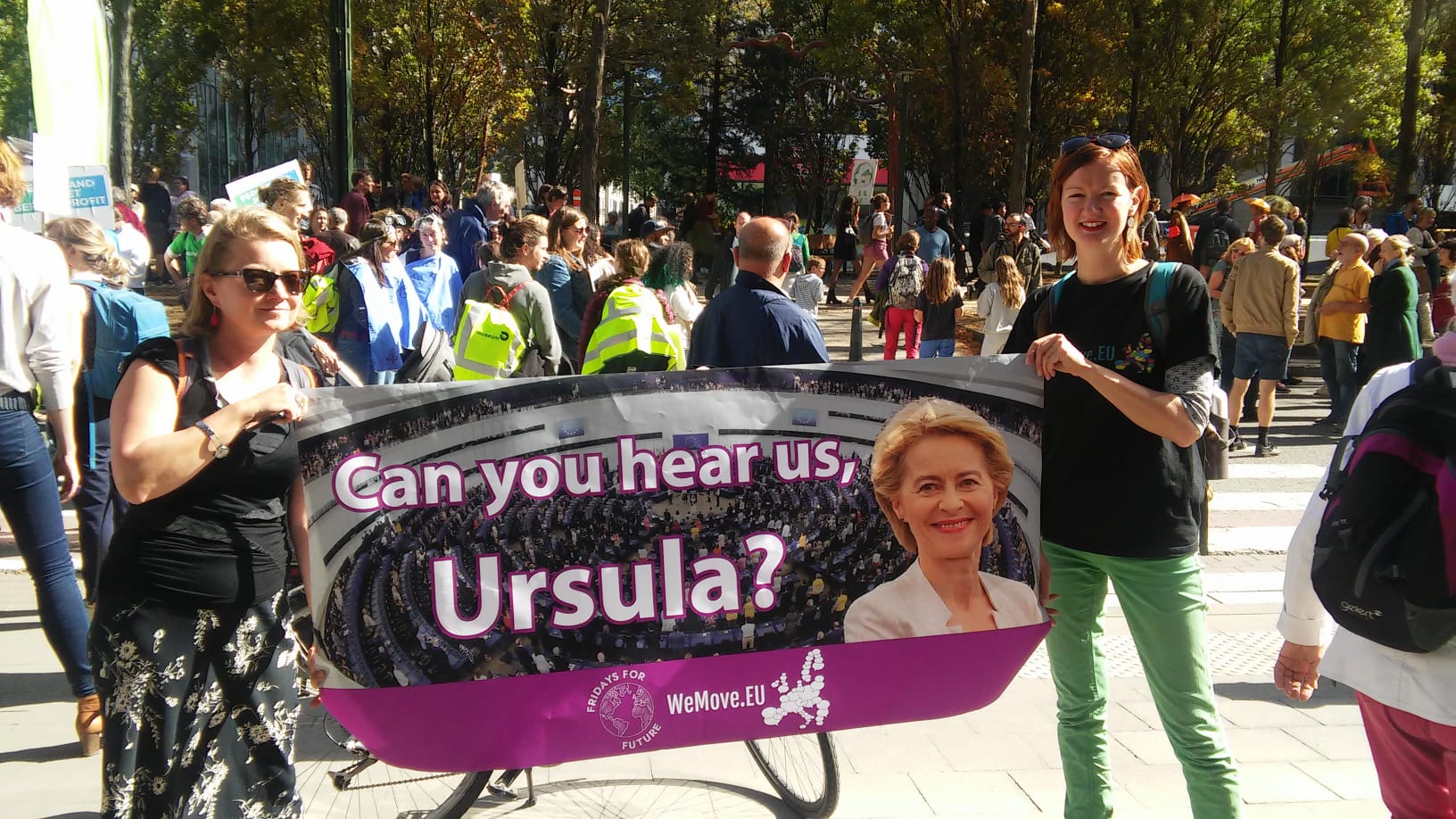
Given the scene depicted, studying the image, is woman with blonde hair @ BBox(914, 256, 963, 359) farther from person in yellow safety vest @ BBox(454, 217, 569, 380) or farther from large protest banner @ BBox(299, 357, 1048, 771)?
large protest banner @ BBox(299, 357, 1048, 771)

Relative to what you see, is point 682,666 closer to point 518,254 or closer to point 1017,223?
point 518,254

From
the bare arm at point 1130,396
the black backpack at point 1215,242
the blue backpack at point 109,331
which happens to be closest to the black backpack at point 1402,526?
the bare arm at point 1130,396

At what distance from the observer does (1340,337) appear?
420 inches

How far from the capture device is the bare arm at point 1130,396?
273 cm

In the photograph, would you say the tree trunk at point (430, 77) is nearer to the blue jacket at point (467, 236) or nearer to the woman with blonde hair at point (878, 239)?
the woman with blonde hair at point (878, 239)

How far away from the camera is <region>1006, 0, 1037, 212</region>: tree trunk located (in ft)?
59.4

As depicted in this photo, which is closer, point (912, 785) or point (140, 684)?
point (140, 684)

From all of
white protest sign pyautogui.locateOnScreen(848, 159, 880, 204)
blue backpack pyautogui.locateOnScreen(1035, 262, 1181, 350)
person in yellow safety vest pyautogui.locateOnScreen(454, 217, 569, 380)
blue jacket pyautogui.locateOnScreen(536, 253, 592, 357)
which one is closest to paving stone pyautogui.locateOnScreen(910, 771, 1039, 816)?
blue backpack pyautogui.locateOnScreen(1035, 262, 1181, 350)

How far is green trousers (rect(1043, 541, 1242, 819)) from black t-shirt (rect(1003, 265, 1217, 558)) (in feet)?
0.24

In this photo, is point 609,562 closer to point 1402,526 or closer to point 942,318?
point 1402,526

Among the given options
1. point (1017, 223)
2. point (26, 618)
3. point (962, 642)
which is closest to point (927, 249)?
point (1017, 223)

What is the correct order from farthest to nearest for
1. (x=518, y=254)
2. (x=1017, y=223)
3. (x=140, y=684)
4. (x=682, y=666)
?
1. (x=1017, y=223)
2. (x=518, y=254)
3. (x=682, y=666)
4. (x=140, y=684)

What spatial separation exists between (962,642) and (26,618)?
4.78 m

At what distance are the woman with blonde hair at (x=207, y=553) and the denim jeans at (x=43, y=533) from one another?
4.48 feet
